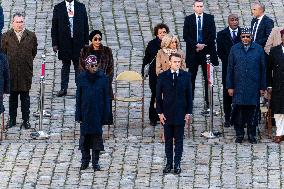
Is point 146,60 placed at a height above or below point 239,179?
above

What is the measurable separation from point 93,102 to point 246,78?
8.95 ft

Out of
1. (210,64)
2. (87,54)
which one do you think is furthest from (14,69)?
(210,64)

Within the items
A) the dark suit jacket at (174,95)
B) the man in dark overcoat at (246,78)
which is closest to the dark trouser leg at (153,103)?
the man in dark overcoat at (246,78)

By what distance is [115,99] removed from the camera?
24172 mm

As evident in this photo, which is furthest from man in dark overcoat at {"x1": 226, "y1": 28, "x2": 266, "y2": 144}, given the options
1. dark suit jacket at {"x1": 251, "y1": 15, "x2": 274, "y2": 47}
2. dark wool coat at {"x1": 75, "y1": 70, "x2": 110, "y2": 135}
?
dark wool coat at {"x1": 75, "y1": 70, "x2": 110, "y2": 135}

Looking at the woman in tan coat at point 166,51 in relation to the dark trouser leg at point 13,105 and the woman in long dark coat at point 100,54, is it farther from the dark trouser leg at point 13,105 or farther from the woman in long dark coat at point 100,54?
the dark trouser leg at point 13,105

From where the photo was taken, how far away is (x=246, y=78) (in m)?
23.1

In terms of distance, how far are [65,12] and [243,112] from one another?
13.1ft

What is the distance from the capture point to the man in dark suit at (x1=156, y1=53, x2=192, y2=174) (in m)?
21.6

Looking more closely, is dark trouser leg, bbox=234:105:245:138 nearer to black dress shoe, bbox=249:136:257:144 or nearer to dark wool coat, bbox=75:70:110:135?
black dress shoe, bbox=249:136:257:144

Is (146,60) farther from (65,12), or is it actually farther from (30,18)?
(30,18)

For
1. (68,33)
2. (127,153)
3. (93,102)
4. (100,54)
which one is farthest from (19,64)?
(93,102)

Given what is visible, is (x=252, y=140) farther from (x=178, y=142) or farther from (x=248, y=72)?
(x=178, y=142)

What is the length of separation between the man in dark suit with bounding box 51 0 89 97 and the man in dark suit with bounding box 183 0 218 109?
185 centimetres
